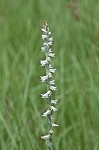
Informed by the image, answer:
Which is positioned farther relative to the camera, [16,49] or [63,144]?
[16,49]

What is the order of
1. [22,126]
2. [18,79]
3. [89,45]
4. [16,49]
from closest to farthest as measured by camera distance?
[22,126], [18,79], [89,45], [16,49]

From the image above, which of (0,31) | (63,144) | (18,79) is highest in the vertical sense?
(0,31)

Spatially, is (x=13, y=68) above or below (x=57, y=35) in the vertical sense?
below

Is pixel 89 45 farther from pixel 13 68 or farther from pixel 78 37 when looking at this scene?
pixel 13 68

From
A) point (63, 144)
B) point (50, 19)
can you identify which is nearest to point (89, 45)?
point (50, 19)

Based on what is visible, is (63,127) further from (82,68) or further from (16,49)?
(16,49)

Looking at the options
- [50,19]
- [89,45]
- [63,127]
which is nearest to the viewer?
[63,127]
